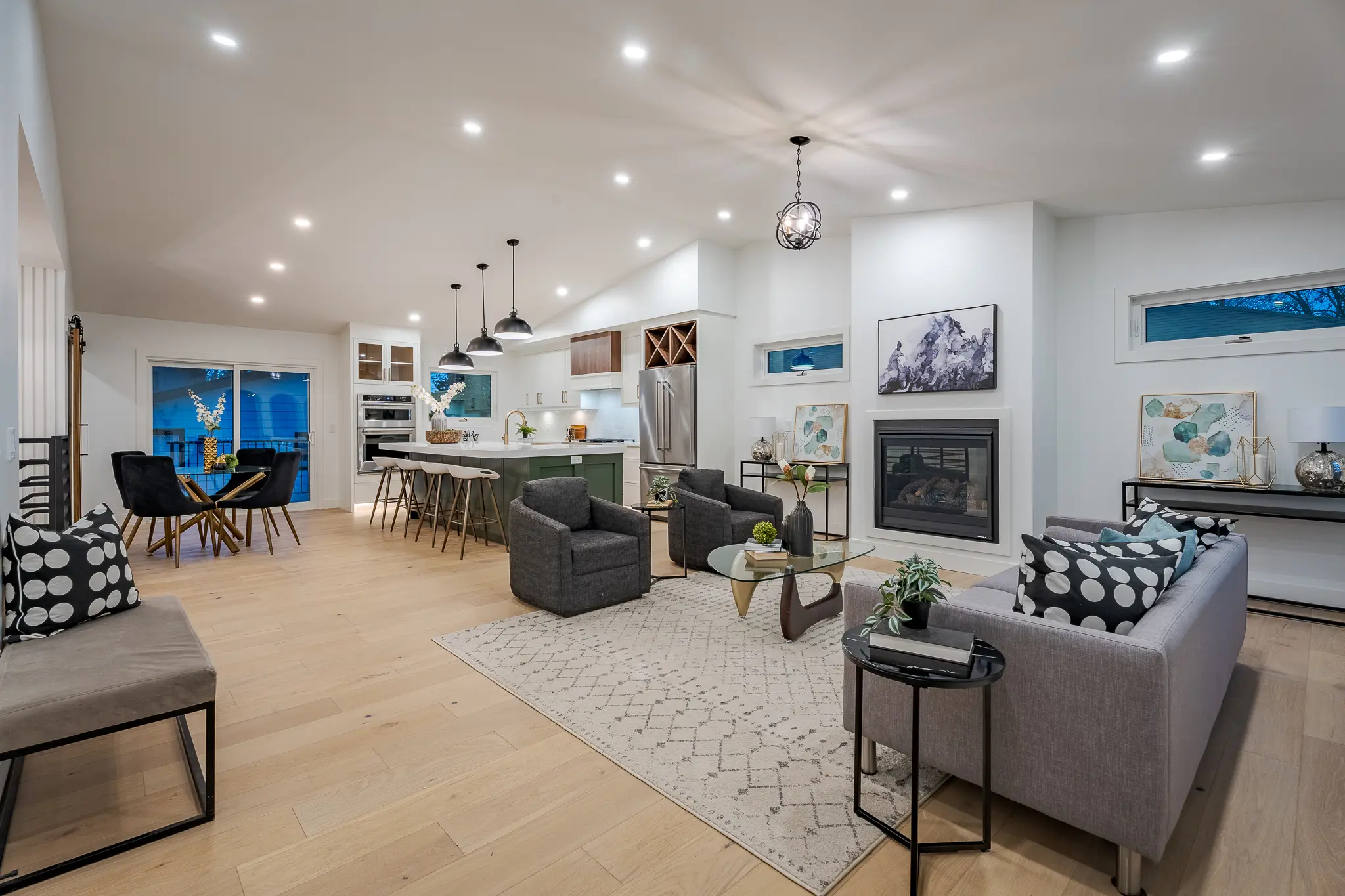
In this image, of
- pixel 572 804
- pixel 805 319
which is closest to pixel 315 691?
pixel 572 804

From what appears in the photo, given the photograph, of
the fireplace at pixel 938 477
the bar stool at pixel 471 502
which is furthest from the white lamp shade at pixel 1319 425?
the bar stool at pixel 471 502

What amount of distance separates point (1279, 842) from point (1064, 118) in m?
3.37

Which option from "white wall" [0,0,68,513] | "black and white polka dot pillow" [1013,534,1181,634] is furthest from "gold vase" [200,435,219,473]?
"black and white polka dot pillow" [1013,534,1181,634]

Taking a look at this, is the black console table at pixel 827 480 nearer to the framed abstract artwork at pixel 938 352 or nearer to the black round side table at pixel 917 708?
the framed abstract artwork at pixel 938 352

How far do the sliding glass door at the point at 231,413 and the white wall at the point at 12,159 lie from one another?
214 inches

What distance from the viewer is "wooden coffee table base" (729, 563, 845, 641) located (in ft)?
11.3

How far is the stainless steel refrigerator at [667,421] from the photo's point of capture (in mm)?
7020

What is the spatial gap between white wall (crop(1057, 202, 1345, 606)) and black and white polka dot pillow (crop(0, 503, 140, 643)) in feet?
19.3

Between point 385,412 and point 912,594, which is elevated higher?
point 385,412

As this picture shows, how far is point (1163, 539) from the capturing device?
7.31 feet

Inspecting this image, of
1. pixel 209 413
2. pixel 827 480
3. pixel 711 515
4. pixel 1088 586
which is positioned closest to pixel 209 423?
pixel 209 413

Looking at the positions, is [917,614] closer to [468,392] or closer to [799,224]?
[799,224]

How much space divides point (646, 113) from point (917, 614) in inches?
141

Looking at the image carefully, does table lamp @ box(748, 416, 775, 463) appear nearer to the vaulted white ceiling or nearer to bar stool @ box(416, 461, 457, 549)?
the vaulted white ceiling
